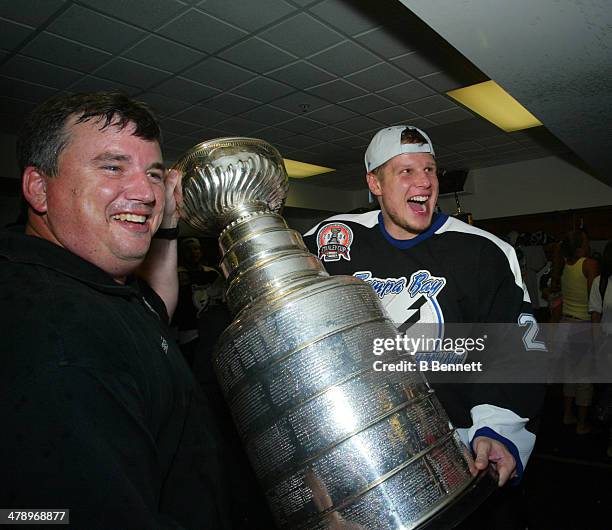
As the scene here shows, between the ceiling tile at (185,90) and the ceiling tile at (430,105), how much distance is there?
204 centimetres

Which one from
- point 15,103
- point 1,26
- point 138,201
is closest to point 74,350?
point 138,201

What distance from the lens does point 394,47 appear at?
3.58 meters

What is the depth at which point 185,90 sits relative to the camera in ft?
13.8

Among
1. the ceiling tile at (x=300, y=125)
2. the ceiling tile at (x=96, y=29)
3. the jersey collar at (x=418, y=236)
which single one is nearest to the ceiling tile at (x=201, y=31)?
the ceiling tile at (x=96, y=29)

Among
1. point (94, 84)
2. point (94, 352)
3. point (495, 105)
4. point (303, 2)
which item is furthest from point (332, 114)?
point (94, 352)

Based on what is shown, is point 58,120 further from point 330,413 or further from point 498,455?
point 498,455

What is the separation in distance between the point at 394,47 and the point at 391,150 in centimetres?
240

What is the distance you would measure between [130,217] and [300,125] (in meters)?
4.69

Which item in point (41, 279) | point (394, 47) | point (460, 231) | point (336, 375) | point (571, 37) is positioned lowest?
point (336, 375)

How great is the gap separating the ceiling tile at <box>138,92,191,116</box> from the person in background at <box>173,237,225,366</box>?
57.1 inches

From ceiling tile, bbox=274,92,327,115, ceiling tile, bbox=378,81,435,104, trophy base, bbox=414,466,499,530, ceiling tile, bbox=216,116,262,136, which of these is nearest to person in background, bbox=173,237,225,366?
ceiling tile, bbox=216,116,262,136

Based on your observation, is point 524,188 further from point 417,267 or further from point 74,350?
point 74,350

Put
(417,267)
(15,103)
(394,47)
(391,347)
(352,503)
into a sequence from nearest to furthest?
(352,503) < (391,347) < (417,267) < (394,47) < (15,103)

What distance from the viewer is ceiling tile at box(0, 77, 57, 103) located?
3.90 m
